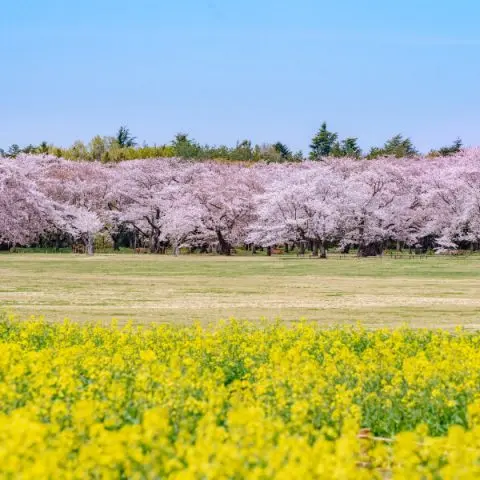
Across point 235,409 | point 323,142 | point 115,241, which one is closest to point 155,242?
point 115,241

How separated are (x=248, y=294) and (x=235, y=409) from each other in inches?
927

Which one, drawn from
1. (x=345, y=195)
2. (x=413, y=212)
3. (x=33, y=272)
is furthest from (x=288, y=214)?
(x=33, y=272)

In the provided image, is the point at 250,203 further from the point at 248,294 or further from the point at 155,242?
the point at 248,294

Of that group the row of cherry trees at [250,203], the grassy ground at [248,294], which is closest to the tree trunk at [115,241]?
the row of cherry trees at [250,203]

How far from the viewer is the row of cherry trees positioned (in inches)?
2904

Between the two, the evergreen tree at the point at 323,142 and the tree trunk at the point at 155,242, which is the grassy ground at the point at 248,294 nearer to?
the tree trunk at the point at 155,242

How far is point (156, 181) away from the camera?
86.6m

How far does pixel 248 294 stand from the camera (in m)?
30.6

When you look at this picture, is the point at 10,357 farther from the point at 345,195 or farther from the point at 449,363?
the point at 345,195

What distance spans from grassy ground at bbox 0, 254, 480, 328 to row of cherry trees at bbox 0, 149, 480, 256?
26.1 m

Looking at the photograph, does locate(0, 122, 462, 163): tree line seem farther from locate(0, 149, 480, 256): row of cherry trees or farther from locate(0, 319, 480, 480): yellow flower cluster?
locate(0, 319, 480, 480): yellow flower cluster

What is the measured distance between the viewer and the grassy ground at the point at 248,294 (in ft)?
74.5

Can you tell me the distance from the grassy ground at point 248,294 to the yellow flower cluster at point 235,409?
9279 millimetres

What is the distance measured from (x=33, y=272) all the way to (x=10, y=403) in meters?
36.3
